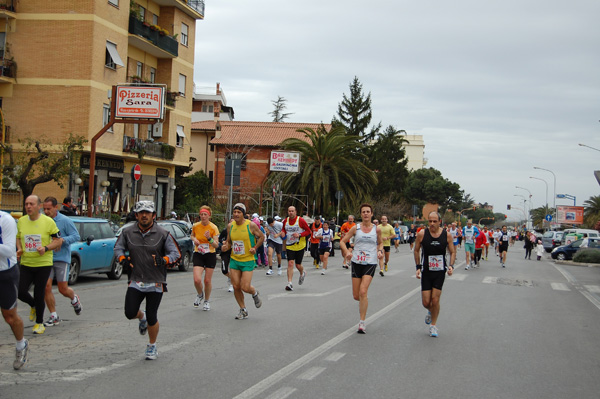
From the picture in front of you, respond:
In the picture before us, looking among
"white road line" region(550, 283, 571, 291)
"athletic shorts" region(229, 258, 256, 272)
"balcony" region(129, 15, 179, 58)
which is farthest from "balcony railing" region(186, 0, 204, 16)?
"athletic shorts" region(229, 258, 256, 272)

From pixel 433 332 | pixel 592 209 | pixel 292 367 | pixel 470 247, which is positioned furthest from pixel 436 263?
pixel 592 209

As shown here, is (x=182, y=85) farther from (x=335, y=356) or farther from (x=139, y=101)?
(x=335, y=356)

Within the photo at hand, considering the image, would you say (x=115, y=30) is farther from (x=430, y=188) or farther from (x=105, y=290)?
(x=430, y=188)

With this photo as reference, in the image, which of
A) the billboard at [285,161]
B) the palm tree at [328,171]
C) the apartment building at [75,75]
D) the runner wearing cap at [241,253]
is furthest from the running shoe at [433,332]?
the palm tree at [328,171]

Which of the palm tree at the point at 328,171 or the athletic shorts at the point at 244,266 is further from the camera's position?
the palm tree at the point at 328,171

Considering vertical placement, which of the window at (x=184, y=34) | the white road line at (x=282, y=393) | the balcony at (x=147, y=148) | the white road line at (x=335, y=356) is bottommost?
the white road line at (x=335, y=356)

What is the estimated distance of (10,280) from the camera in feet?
21.6

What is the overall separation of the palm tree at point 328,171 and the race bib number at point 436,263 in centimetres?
3851

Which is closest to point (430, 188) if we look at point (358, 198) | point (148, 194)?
point (358, 198)

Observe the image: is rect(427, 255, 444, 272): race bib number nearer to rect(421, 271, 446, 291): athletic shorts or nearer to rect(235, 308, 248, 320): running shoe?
rect(421, 271, 446, 291): athletic shorts

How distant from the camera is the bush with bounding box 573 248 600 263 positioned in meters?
34.0

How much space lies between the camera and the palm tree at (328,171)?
4872cm

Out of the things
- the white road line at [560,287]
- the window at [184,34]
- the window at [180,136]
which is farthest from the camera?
the window at [180,136]

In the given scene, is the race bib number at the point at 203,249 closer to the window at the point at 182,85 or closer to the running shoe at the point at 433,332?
the running shoe at the point at 433,332
